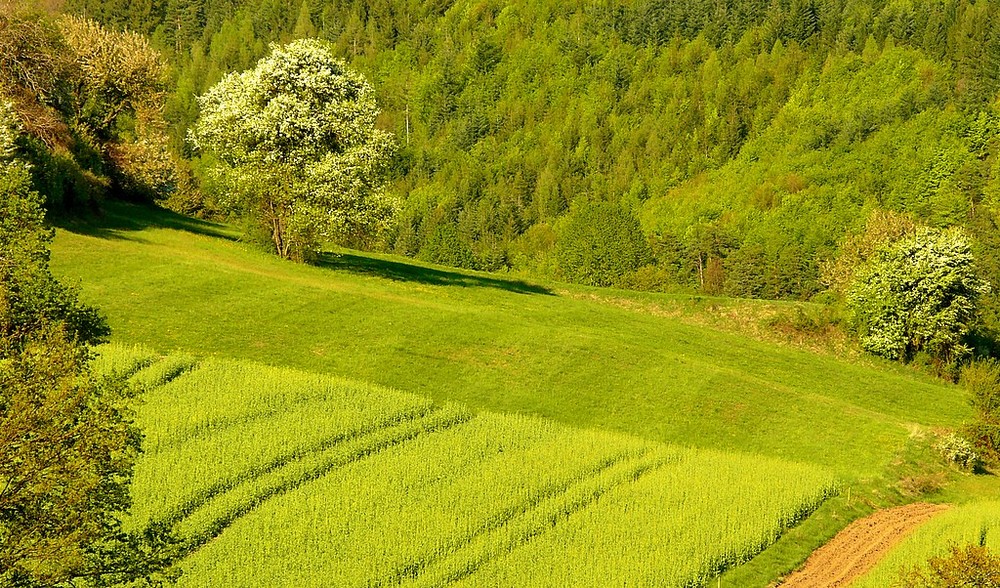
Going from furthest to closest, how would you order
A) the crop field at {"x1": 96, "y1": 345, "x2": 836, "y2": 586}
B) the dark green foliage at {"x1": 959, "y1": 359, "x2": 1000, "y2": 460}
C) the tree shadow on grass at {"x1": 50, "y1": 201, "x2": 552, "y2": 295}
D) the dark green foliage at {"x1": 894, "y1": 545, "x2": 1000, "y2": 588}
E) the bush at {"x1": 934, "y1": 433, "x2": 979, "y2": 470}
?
1. the tree shadow on grass at {"x1": 50, "y1": 201, "x2": 552, "y2": 295}
2. the dark green foliage at {"x1": 959, "y1": 359, "x2": 1000, "y2": 460}
3. the bush at {"x1": 934, "y1": 433, "x2": 979, "y2": 470}
4. the crop field at {"x1": 96, "y1": 345, "x2": 836, "y2": 586}
5. the dark green foliage at {"x1": 894, "y1": 545, "x2": 1000, "y2": 588}

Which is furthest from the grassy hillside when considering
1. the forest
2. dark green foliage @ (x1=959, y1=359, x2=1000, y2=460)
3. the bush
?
dark green foliage @ (x1=959, y1=359, x2=1000, y2=460)

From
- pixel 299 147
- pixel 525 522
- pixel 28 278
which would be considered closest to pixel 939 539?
pixel 525 522

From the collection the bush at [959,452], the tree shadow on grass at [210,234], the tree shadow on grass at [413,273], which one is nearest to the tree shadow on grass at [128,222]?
the tree shadow on grass at [210,234]

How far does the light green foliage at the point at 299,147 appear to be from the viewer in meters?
78.8

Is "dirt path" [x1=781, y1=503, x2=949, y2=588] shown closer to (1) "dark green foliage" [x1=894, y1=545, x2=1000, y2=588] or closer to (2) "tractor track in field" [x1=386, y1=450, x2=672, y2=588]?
(2) "tractor track in field" [x1=386, y1=450, x2=672, y2=588]

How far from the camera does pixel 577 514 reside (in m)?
44.6

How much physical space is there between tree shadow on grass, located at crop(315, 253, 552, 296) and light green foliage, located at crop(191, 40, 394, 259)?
5.26m

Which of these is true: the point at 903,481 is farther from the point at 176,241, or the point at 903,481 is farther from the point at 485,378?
the point at 176,241

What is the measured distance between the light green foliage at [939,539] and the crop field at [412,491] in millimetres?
4788

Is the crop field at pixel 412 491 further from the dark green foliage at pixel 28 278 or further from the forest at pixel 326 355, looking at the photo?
the dark green foliage at pixel 28 278

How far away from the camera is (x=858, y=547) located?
152ft

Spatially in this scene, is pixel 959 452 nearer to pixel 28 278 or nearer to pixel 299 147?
pixel 28 278

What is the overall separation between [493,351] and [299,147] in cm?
2677

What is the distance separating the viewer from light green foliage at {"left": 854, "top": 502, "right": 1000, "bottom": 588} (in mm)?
42094
